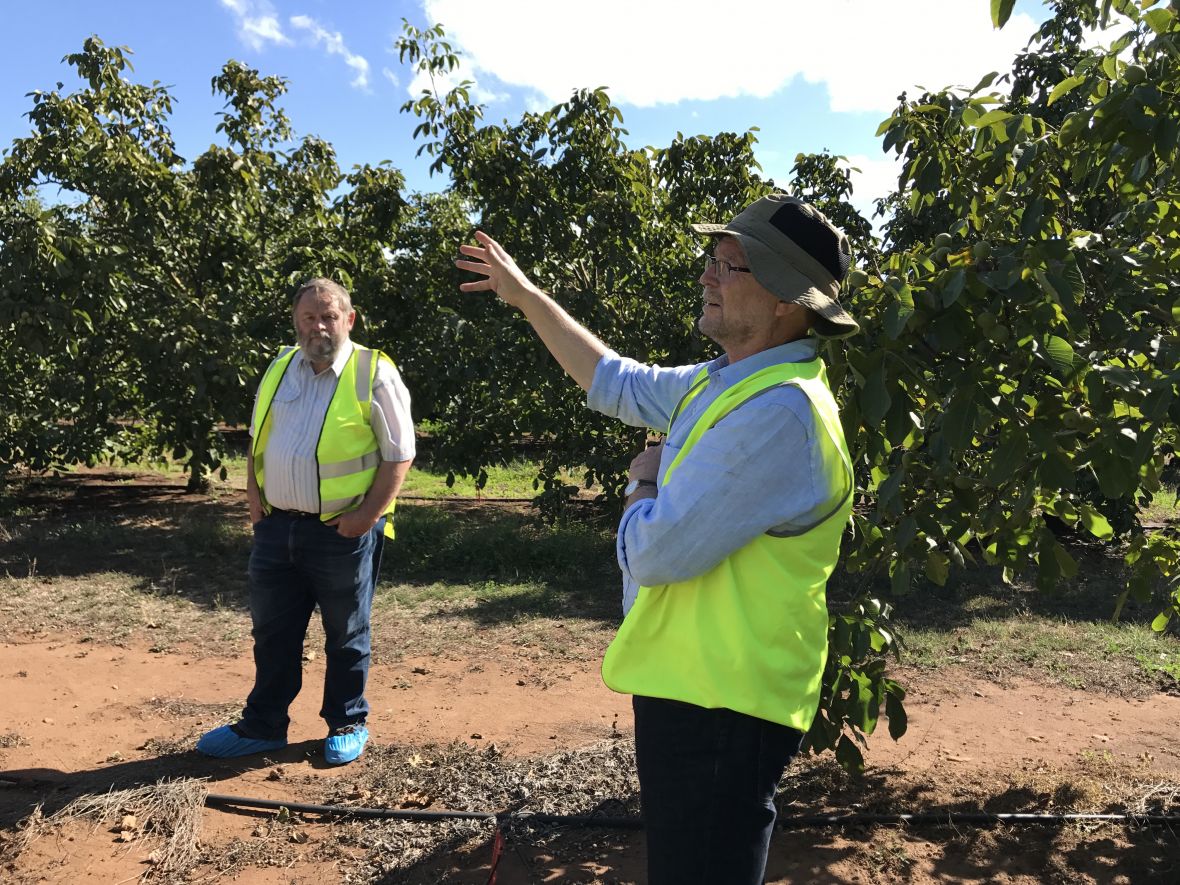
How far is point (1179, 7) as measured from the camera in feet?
6.70

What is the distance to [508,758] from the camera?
13.3 feet

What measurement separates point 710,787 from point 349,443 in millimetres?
2305

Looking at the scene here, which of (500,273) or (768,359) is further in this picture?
(500,273)

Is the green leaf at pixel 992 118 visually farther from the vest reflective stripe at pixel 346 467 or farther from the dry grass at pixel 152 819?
the dry grass at pixel 152 819

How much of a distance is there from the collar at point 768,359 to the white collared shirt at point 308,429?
2072 mm

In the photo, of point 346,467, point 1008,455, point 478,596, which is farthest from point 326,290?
point 478,596

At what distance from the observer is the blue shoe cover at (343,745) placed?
155 inches

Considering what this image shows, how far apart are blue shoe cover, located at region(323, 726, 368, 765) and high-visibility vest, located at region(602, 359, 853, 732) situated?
244 centimetres

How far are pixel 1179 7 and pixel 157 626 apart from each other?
5937 millimetres

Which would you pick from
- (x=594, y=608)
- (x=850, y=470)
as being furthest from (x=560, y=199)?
(x=850, y=470)

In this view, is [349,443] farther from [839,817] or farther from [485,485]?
[485,485]

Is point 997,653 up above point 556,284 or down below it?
below

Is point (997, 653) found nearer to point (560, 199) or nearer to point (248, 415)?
point (560, 199)

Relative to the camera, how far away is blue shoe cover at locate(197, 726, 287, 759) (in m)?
3.94
